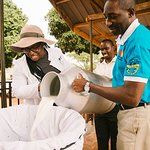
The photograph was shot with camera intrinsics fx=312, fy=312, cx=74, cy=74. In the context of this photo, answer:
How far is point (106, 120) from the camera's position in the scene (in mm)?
2693

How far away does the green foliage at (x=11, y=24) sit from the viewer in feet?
42.8

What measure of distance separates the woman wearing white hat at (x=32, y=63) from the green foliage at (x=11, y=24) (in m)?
11.1

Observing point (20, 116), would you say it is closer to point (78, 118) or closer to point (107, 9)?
point (78, 118)

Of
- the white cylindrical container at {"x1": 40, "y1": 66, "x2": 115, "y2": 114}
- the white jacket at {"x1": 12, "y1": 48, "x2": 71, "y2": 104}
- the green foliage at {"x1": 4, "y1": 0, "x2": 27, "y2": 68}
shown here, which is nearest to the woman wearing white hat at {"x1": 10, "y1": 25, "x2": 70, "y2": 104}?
the white jacket at {"x1": 12, "y1": 48, "x2": 71, "y2": 104}

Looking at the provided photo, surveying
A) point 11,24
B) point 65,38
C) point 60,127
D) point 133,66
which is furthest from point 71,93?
point 11,24

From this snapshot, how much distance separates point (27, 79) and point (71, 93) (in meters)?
0.59

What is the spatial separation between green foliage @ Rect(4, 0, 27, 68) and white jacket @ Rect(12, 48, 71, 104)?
436 inches

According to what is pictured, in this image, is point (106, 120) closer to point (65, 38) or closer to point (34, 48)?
point (34, 48)

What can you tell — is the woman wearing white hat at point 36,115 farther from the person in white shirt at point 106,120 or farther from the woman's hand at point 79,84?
the person in white shirt at point 106,120

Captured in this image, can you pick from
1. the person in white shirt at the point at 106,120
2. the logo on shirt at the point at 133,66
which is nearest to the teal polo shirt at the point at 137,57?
the logo on shirt at the point at 133,66

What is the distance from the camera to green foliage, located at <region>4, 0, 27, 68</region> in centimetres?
1303

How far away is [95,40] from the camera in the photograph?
25.0 feet

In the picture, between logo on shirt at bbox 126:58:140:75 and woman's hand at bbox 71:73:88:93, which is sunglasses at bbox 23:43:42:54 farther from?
logo on shirt at bbox 126:58:140:75

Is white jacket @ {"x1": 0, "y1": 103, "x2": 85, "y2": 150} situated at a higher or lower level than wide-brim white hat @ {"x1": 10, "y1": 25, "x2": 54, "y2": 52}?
lower
